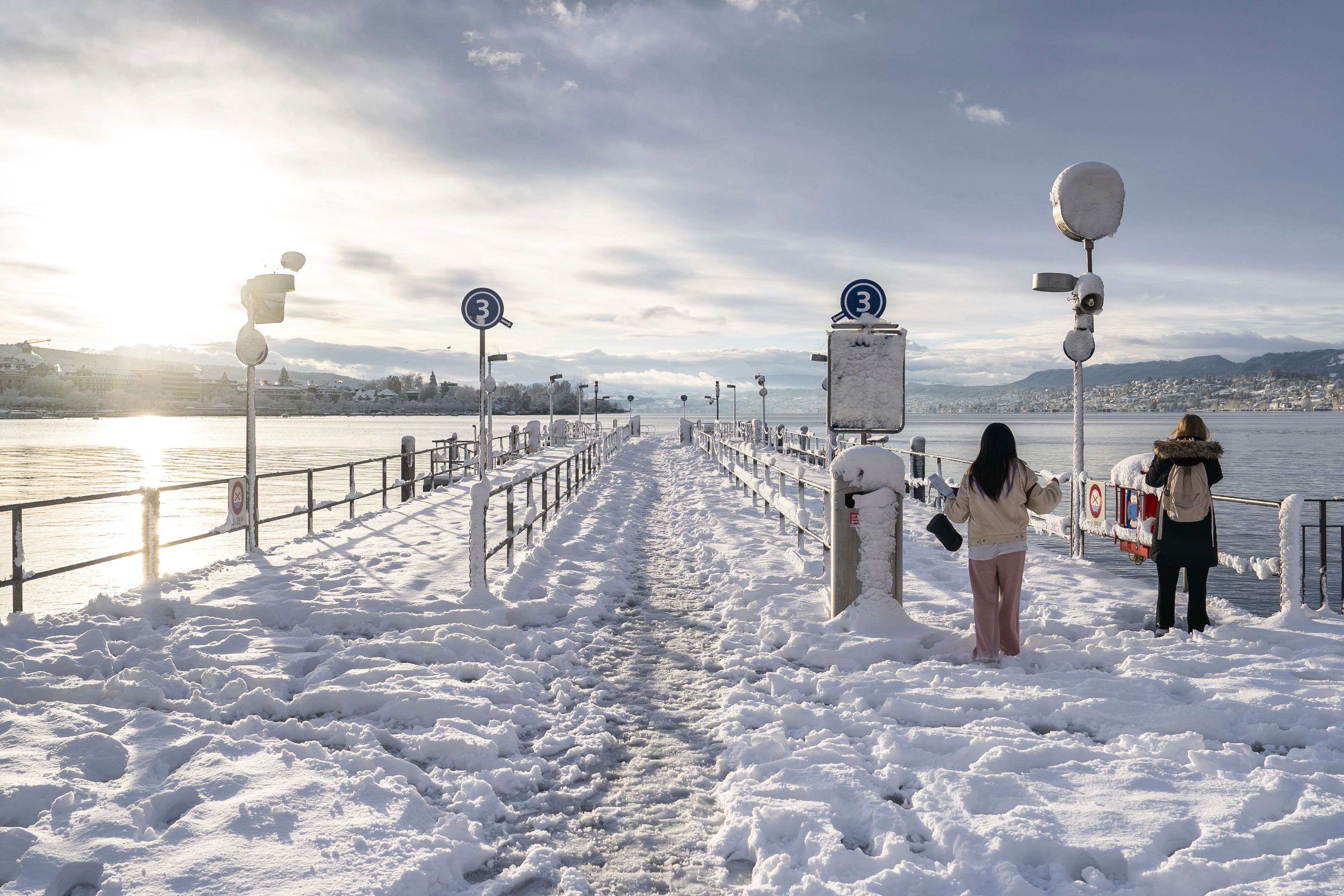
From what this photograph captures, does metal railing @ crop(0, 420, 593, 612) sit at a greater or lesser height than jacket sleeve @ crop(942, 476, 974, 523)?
lesser

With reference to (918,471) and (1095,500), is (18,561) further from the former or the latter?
(918,471)

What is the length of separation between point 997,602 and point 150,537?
338 inches

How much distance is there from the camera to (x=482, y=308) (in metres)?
10.3

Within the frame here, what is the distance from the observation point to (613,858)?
10.3 feet

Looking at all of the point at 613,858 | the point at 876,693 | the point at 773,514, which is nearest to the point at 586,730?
the point at 613,858

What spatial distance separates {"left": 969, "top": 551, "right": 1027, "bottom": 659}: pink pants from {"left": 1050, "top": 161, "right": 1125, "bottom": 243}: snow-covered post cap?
621cm

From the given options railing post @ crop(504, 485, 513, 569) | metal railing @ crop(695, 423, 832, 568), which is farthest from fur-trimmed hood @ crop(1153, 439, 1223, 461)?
railing post @ crop(504, 485, 513, 569)

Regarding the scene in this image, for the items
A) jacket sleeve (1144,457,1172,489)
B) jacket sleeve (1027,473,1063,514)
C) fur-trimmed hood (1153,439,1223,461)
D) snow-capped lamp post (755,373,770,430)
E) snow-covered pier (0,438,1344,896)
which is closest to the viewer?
snow-covered pier (0,438,1344,896)

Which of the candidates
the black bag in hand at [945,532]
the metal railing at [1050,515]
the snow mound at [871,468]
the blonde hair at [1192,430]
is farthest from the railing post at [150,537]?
the blonde hair at [1192,430]

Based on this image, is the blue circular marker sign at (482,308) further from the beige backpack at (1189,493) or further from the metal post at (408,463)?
the metal post at (408,463)

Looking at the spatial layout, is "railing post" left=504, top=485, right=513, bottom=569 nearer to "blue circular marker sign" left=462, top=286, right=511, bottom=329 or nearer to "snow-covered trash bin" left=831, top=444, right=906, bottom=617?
"blue circular marker sign" left=462, top=286, right=511, bottom=329

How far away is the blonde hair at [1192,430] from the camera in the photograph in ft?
19.3

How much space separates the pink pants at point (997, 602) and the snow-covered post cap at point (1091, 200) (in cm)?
621

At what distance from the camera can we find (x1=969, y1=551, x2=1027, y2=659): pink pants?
5371 millimetres
